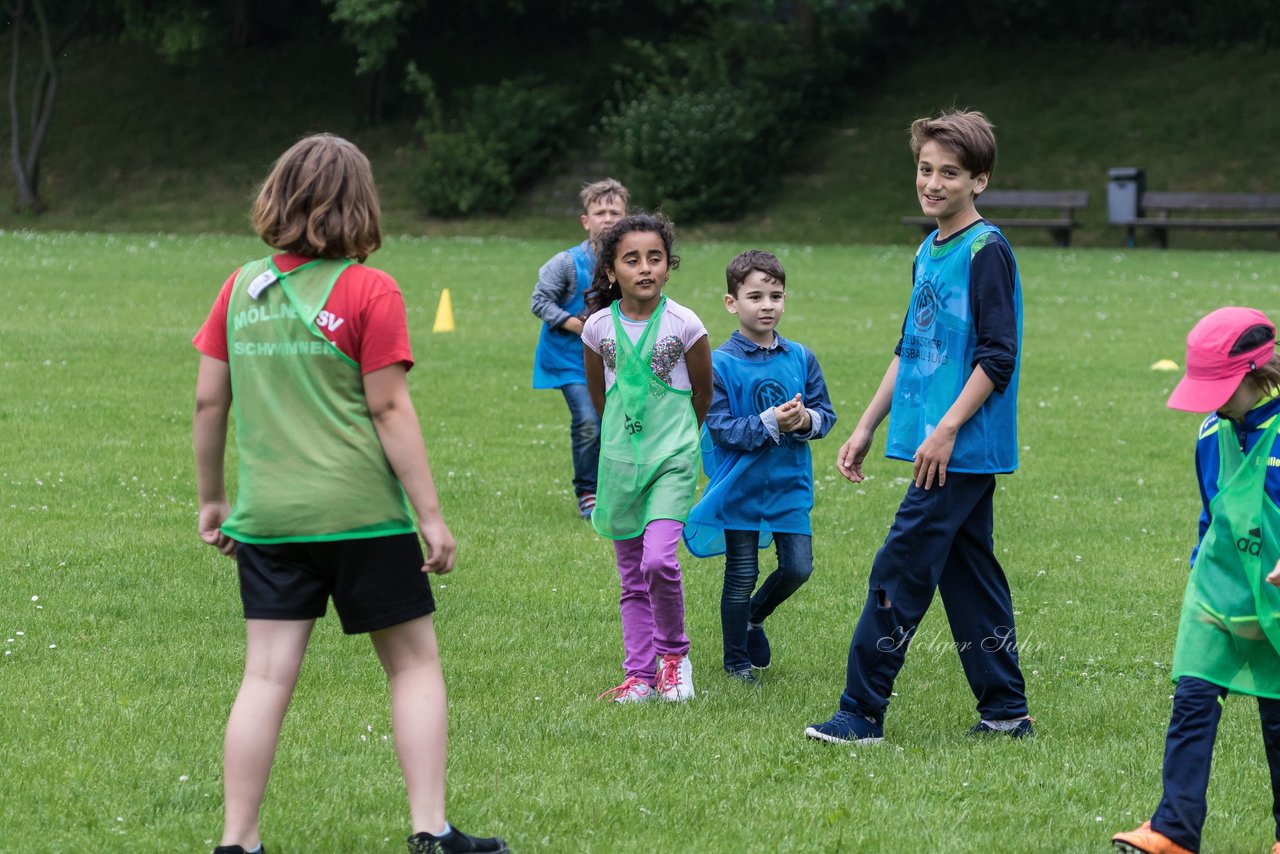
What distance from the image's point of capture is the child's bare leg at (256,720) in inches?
149

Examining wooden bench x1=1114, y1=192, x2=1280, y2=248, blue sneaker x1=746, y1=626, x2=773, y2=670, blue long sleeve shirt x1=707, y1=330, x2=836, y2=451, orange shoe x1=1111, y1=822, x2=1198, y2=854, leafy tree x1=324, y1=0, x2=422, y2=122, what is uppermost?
leafy tree x1=324, y1=0, x2=422, y2=122

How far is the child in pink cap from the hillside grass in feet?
98.5

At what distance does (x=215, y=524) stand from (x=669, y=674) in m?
2.12

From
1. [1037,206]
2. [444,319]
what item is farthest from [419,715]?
[1037,206]

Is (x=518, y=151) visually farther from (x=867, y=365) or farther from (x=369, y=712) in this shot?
(x=369, y=712)

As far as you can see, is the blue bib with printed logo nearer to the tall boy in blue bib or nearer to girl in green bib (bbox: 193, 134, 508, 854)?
the tall boy in blue bib

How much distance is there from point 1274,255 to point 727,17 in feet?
53.6

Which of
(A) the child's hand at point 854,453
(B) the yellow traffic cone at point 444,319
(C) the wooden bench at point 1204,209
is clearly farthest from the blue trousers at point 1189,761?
(C) the wooden bench at point 1204,209

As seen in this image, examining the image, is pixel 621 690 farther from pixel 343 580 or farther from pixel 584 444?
pixel 584 444

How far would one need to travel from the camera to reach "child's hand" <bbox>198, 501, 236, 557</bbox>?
12.9 feet

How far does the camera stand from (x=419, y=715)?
3.83 metres

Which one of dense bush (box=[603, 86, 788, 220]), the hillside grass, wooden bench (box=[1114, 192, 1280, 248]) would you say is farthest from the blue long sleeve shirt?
dense bush (box=[603, 86, 788, 220])

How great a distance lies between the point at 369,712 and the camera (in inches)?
209

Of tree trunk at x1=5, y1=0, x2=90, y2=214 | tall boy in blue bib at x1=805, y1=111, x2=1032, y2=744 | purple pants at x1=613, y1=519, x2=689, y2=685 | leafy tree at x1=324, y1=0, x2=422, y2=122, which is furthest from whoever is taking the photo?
tree trunk at x1=5, y1=0, x2=90, y2=214
